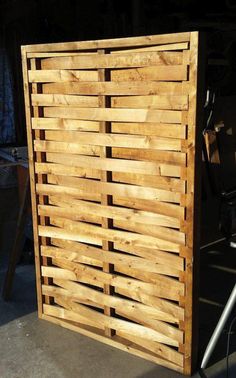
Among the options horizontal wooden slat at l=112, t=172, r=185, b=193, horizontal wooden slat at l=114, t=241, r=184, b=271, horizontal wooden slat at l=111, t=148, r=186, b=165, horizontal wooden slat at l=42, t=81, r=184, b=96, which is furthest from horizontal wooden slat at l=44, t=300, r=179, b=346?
horizontal wooden slat at l=42, t=81, r=184, b=96

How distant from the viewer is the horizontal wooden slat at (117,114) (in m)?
3.01

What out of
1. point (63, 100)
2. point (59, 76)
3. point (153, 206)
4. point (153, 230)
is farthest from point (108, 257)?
point (59, 76)

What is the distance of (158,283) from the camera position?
335 cm

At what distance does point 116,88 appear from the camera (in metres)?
3.19

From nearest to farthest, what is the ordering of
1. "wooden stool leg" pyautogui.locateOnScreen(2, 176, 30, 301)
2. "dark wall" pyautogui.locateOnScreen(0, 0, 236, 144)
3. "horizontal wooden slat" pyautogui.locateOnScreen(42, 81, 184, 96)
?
1. "horizontal wooden slat" pyautogui.locateOnScreen(42, 81, 184, 96)
2. "wooden stool leg" pyautogui.locateOnScreen(2, 176, 30, 301)
3. "dark wall" pyautogui.locateOnScreen(0, 0, 236, 144)

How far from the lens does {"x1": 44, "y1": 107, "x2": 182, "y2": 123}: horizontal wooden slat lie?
3.01 meters

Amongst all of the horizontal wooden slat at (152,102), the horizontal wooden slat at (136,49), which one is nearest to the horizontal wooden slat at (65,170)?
the horizontal wooden slat at (152,102)

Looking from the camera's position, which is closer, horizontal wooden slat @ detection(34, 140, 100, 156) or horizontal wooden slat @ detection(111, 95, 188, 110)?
horizontal wooden slat @ detection(111, 95, 188, 110)

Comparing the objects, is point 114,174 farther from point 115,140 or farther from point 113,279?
point 113,279

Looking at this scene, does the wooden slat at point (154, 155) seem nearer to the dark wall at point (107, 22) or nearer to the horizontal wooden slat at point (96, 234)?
the horizontal wooden slat at point (96, 234)

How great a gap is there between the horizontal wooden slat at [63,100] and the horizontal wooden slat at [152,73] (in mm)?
235

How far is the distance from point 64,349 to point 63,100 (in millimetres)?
1868

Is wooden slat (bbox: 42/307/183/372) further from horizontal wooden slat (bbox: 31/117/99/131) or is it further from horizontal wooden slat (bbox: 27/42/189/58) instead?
horizontal wooden slat (bbox: 27/42/189/58)

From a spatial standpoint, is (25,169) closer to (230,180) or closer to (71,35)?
(71,35)
